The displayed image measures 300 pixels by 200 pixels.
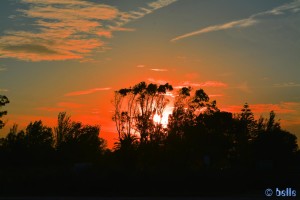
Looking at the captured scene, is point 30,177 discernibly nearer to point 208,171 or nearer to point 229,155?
point 208,171

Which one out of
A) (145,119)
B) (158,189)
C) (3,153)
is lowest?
(158,189)

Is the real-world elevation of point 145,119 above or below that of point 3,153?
above

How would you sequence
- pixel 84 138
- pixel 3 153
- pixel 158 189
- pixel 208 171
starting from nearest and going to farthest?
1. pixel 158 189
2. pixel 208 171
3. pixel 3 153
4. pixel 84 138

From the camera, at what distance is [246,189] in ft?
101

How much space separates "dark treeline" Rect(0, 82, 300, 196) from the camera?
28.7 m

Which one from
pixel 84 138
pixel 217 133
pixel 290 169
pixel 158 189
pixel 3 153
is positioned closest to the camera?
pixel 158 189

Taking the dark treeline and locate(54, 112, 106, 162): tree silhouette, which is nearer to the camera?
the dark treeline

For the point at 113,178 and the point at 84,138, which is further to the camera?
the point at 84,138

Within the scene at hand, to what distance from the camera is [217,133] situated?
59500mm

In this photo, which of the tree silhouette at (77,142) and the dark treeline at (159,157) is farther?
the tree silhouette at (77,142)

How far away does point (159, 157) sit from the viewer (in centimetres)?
5281

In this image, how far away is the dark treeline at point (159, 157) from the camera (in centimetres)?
2869

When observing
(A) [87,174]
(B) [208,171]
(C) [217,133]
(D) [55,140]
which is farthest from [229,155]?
(A) [87,174]

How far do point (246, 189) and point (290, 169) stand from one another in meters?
5.35
